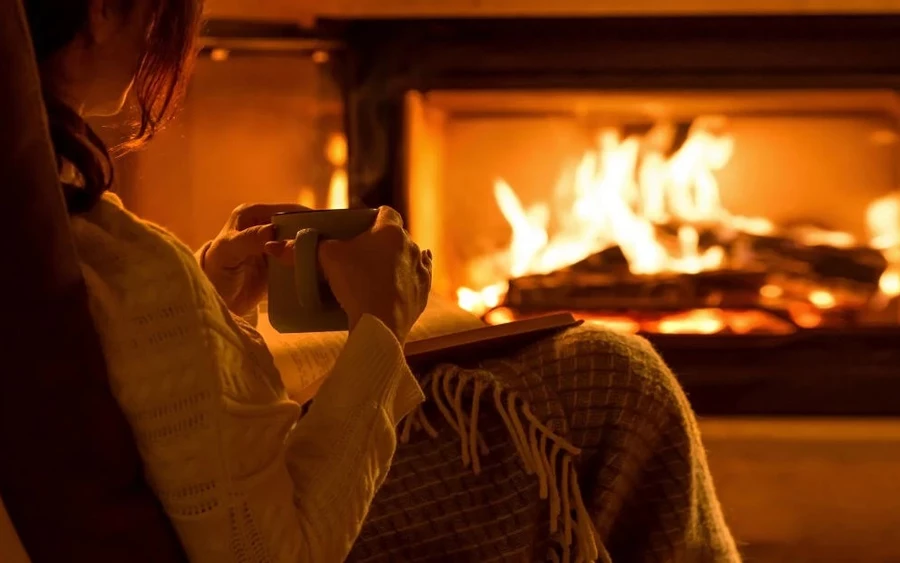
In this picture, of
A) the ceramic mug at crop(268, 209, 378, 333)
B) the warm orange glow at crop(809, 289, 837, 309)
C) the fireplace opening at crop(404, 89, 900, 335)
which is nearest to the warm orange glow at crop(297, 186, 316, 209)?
the fireplace opening at crop(404, 89, 900, 335)

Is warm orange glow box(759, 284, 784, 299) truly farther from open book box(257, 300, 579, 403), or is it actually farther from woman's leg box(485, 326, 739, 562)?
woman's leg box(485, 326, 739, 562)

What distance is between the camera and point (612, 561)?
0.79 meters

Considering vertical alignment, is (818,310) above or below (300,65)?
below

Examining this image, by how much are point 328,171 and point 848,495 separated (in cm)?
103

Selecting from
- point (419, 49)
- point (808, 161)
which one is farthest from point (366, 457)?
point (808, 161)

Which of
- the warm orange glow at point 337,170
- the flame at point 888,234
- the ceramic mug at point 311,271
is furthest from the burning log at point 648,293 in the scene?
the ceramic mug at point 311,271

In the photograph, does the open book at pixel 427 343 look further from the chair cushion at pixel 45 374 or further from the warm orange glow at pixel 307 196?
the warm orange glow at pixel 307 196

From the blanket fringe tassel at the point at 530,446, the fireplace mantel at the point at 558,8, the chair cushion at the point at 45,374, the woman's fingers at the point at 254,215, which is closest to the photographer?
the chair cushion at the point at 45,374

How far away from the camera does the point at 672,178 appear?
1890 mm

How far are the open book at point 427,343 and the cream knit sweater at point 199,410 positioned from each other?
20 centimetres

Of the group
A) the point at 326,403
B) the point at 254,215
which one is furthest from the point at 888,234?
the point at 326,403

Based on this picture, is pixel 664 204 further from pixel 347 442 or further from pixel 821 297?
pixel 347 442

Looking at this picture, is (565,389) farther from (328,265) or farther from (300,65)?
(300,65)

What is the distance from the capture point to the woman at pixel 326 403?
1.77ft
